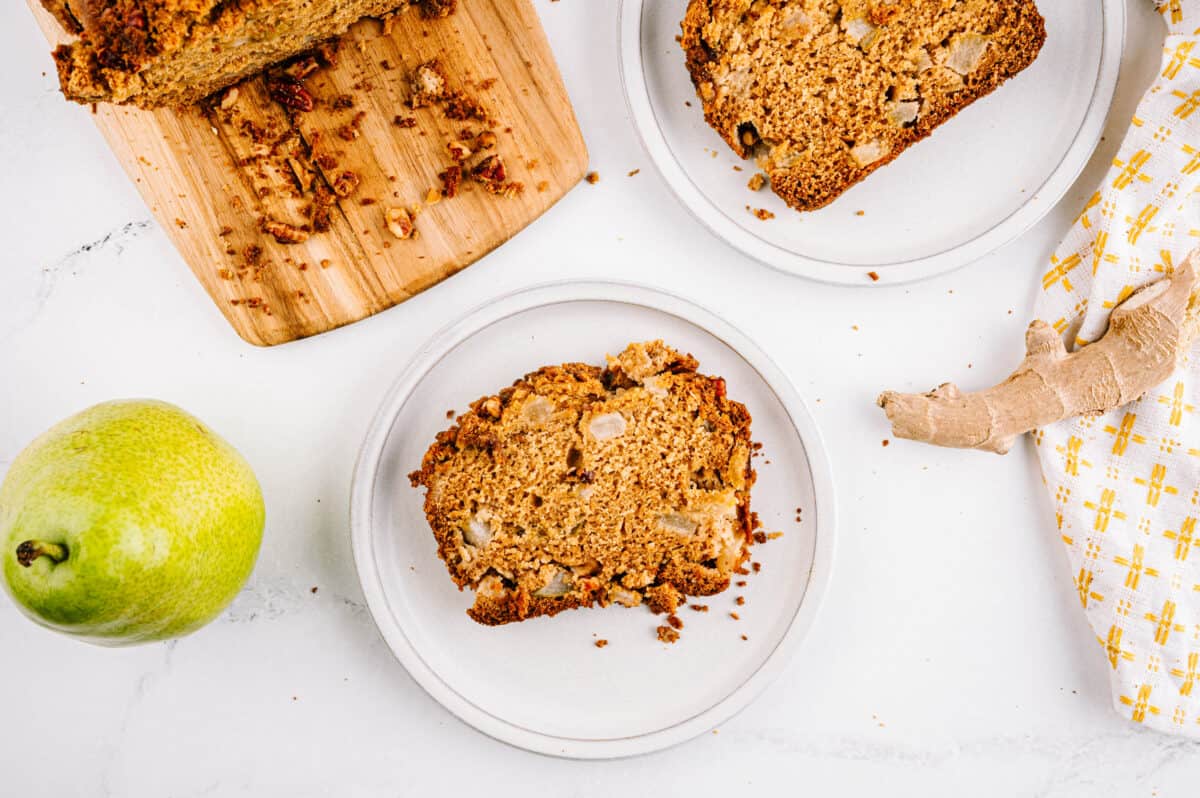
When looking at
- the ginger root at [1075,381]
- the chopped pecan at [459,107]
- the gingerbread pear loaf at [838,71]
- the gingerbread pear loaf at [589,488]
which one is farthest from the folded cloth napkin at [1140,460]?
the chopped pecan at [459,107]

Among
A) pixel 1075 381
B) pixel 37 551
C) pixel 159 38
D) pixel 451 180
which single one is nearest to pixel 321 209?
pixel 451 180

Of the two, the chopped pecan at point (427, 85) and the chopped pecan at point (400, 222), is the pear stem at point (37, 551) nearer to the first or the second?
the chopped pecan at point (400, 222)

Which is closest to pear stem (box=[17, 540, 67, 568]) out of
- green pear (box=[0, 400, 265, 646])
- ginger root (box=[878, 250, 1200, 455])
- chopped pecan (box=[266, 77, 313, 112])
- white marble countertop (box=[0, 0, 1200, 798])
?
green pear (box=[0, 400, 265, 646])

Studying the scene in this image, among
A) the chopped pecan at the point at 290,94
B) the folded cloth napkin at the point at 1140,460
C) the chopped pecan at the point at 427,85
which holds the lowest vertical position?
the folded cloth napkin at the point at 1140,460

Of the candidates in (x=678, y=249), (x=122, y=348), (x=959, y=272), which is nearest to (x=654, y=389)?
(x=678, y=249)

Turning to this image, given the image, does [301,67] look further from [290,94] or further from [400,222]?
[400,222]

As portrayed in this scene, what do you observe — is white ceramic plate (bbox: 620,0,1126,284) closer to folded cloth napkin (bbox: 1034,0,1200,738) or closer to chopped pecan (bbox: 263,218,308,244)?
folded cloth napkin (bbox: 1034,0,1200,738)
